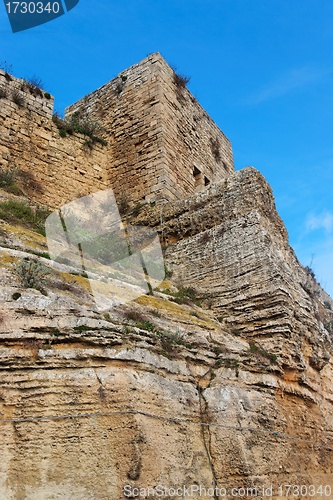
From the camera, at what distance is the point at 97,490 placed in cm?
438

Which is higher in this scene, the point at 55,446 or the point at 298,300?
the point at 298,300

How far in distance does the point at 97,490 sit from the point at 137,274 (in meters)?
4.54

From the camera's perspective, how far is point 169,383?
5.51m

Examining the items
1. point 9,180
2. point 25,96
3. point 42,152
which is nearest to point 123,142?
point 42,152

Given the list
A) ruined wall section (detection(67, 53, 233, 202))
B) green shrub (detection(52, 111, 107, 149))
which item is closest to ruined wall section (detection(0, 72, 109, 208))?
green shrub (detection(52, 111, 107, 149))

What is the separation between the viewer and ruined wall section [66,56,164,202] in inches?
463

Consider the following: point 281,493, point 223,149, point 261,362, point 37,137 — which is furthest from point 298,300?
point 223,149

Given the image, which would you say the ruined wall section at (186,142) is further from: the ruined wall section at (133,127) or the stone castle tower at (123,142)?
the ruined wall section at (133,127)

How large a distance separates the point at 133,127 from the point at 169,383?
8.49m

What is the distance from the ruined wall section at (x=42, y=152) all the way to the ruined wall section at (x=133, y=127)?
0.77 metres

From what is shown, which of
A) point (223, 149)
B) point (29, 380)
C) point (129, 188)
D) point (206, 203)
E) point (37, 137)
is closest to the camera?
point (29, 380)

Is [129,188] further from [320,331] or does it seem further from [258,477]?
[258,477]

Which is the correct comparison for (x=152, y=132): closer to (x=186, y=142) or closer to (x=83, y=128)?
(x=186, y=142)

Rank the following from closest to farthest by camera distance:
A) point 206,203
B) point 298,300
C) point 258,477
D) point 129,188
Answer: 1. point 258,477
2. point 298,300
3. point 206,203
4. point 129,188
